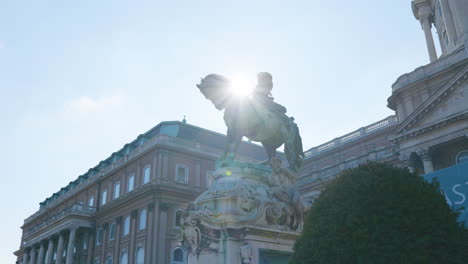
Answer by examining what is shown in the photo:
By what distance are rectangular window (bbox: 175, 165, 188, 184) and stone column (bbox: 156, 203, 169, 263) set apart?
11.1 ft

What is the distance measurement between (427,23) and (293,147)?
157 ft

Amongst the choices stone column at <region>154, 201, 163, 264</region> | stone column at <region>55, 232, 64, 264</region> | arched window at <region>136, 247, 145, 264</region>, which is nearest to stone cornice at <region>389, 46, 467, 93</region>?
stone column at <region>154, 201, 163, 264</region>

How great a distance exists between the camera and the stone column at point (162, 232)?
40.1m

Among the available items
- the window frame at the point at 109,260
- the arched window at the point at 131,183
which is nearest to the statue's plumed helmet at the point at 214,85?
the arched window at the point at 131,183

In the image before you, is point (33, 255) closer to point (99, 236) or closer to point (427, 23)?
point (99, 236)

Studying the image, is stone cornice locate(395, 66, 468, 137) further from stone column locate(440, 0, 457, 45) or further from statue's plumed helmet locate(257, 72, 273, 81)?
statue's plumed helmet locate(257, 72, 273, 81)

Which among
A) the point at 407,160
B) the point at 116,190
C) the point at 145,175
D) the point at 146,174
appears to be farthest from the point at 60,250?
the point at 407,160

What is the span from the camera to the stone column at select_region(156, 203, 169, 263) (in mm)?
40125

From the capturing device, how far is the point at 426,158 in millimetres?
30859

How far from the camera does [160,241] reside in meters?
40.5

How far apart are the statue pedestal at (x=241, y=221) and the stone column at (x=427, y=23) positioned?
45.7 metres

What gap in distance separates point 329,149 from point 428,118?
1643 cm

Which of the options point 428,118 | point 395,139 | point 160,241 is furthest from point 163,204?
point 428,118

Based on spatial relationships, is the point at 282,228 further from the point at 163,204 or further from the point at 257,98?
the point at 163,204
